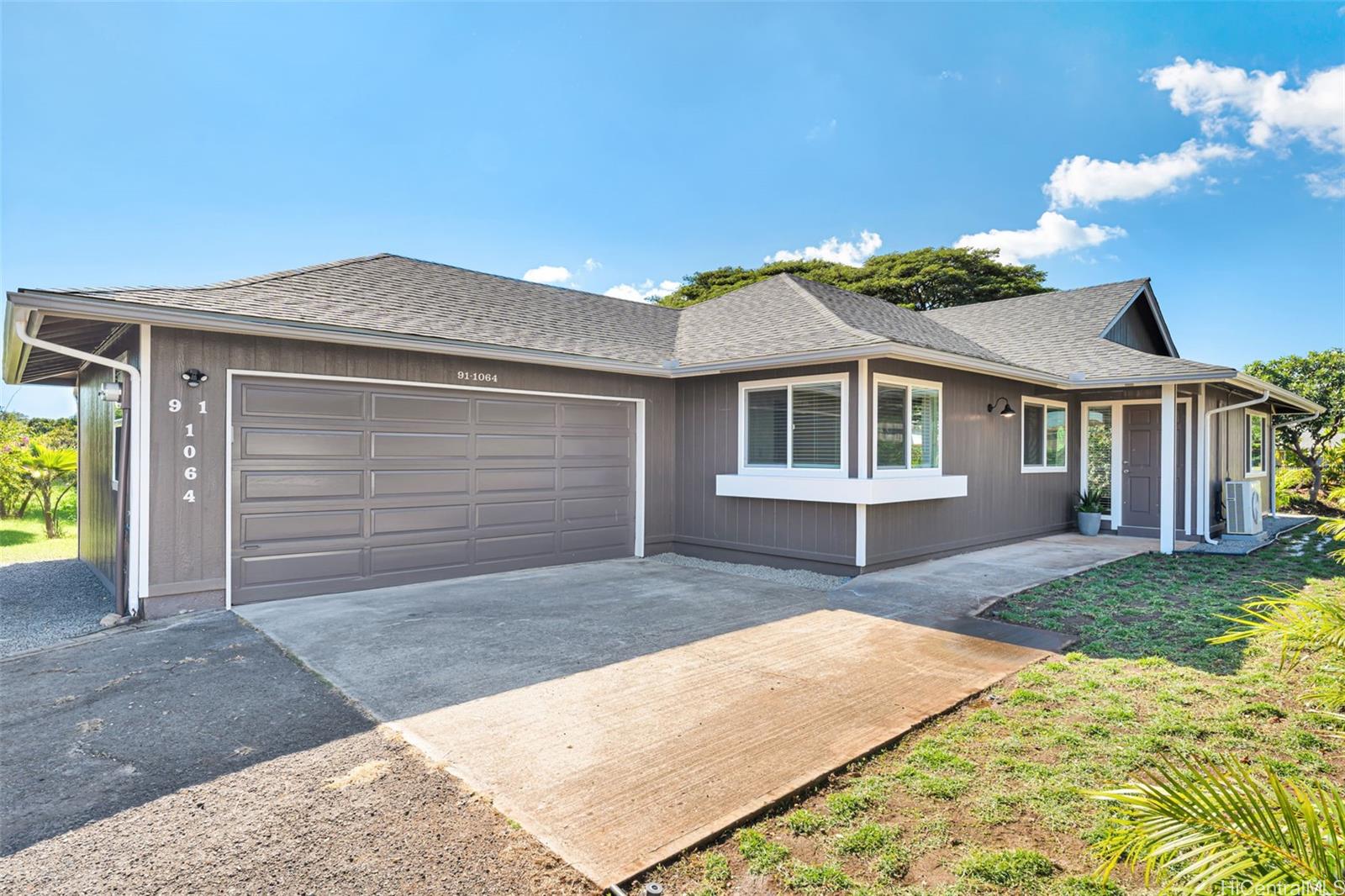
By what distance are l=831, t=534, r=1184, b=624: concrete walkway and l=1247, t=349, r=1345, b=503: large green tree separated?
979 cm

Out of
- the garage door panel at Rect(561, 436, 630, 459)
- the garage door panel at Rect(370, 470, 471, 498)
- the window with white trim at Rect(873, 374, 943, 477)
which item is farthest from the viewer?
the garage door panel at Rect(561, 436, 630, 459)

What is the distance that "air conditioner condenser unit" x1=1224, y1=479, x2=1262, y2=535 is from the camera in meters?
10.2

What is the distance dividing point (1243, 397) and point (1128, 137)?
588cm

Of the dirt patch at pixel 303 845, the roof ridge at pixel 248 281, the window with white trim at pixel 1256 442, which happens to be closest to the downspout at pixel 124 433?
the roof ridge at pixel 248 281

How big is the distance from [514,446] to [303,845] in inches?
220

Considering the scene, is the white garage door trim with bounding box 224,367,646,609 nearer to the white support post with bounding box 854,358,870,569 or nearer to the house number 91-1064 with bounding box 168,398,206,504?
the house number 91-1064 with bounding box 168,398,206,504

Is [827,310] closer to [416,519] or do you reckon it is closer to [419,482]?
[419,482]

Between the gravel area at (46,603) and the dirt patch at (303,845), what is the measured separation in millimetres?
3563

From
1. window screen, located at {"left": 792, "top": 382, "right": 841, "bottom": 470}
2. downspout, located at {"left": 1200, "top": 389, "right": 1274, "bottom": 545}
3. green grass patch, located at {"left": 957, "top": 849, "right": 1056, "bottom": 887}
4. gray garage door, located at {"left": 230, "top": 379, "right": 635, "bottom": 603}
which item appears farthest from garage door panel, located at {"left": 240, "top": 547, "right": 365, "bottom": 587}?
downspout, located at {"left": 1200, "top": 389, "right": 1274, "bottom": 545}

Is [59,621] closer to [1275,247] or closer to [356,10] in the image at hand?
[356,10]

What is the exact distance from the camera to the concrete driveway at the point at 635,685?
2680mm

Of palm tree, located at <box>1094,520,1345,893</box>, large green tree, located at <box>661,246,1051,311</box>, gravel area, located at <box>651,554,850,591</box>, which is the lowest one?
gravel area, located at <box>651,554,850,591</box>

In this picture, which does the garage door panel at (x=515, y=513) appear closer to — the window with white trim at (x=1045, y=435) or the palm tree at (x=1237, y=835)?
the palm tree at (x=1237, y=835)

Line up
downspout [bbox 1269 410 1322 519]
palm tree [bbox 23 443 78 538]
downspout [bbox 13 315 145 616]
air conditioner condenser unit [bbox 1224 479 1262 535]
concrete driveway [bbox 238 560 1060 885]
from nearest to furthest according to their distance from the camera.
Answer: concrete driveway [bbox 238 560 1060 885] → downspout [bbox 13 315 145 616] → air conditioner condenser unit [bbox 1224 479 1262 535] → palm tree [bbox 23 443 78 538] → downspout [bbox 1269 410 1322 519]
